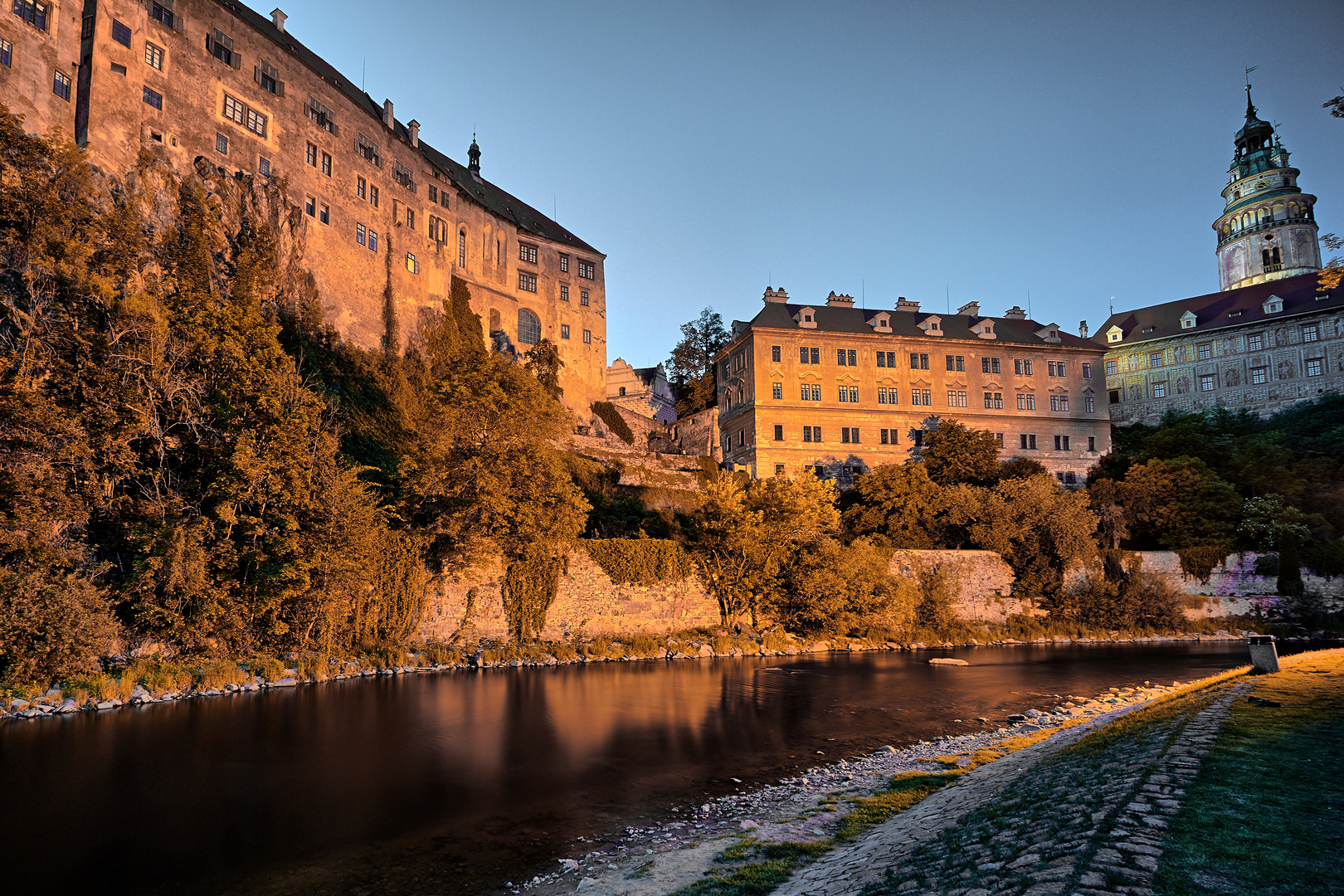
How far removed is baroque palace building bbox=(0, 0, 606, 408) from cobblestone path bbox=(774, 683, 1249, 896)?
3197 centimetres

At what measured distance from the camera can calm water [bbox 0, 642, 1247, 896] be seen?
8.76 m

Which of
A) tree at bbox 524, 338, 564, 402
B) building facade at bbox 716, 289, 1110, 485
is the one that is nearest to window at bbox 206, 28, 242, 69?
tree at bbox 524, 338, 564, 402

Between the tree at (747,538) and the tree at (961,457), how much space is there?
545 inches

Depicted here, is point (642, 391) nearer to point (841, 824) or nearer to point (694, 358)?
point (694, 358)

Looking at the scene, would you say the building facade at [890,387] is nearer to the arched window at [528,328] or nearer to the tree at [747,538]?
the arched window at [528,328]

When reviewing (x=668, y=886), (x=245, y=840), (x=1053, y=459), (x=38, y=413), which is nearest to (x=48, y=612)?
(x=38, y=413)

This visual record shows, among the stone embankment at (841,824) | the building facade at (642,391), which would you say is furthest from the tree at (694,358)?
the stone embankment at (841,824)

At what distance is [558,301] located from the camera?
52281 millimetres

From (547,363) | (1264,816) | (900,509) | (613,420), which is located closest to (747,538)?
(900,509)

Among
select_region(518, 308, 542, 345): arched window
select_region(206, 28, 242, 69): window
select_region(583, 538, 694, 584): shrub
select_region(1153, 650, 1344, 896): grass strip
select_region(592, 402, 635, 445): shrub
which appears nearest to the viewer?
select_region(1153, 650, 1344, 896): grass strip

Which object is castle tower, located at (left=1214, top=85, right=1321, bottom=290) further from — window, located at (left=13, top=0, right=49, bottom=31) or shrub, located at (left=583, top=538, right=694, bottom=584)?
window, located at (left=13, top=0, right=49, bottom=31)

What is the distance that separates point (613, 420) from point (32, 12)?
3516 cm

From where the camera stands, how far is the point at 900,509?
38.0 meters

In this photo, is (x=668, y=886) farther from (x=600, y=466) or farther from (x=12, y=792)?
(x=600, y=466)
